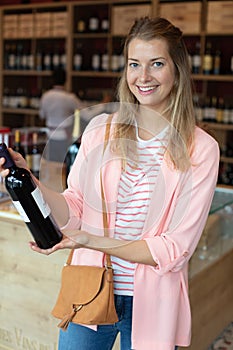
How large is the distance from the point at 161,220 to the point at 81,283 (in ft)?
0.87

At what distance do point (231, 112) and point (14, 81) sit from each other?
2729mm

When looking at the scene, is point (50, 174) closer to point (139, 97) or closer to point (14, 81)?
point (139, 97)

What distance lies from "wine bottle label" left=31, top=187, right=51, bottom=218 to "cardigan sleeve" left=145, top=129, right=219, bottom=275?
0.24 meters

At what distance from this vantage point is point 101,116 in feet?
4.29

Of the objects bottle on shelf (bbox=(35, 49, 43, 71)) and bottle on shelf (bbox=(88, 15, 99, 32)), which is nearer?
bottle on shelf (bbox=(88, 15, 99, 32))

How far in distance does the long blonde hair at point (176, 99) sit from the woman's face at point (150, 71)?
0.02 meters

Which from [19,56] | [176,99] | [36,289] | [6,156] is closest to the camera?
[6,156]

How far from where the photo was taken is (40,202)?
1.14 metres

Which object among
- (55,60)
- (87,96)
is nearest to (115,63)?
(87,96)

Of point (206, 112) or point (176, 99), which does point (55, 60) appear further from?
point (176, 99)

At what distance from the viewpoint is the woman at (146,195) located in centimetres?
118

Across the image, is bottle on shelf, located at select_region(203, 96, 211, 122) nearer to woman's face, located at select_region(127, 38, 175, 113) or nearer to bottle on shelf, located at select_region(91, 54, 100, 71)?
bottle on shelf, located at select_region(91, 54, 100, 71)

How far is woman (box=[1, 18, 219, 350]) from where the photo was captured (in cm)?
118

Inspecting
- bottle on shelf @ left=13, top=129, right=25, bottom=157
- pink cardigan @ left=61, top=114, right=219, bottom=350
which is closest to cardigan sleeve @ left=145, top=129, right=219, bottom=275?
pink cardigan @ left=61, top=114, right=219, bottom=350
